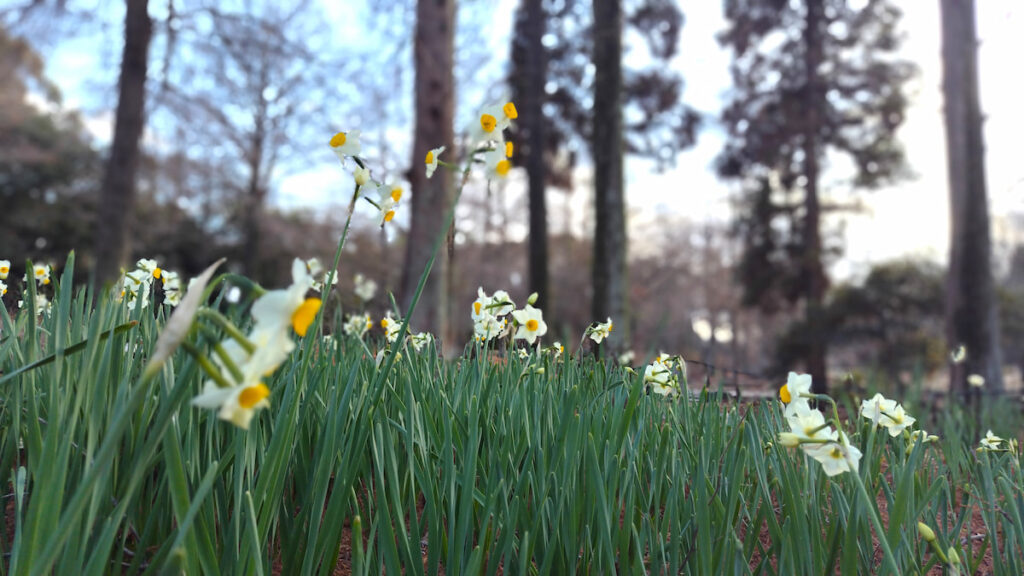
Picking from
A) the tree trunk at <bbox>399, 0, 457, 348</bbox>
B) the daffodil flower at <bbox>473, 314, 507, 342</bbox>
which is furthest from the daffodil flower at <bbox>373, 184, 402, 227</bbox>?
the tree trunk at <bbox>399, 0, 457, 348</bbox>

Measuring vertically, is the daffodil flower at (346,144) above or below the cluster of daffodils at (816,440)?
above

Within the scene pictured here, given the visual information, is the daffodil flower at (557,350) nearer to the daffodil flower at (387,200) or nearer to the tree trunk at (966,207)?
the daffodil flower at (387,200)

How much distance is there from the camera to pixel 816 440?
99 cm

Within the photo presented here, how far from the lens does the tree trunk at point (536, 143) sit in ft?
35.9

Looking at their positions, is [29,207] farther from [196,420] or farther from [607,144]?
[196,420]

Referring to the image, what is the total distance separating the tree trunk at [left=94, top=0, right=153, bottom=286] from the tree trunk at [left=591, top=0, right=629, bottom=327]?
480cm

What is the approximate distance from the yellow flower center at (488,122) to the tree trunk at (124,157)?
6144mm

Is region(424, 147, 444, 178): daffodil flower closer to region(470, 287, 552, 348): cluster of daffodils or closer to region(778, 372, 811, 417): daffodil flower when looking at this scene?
region(470, 287, 552, 348): cluster of daffodils

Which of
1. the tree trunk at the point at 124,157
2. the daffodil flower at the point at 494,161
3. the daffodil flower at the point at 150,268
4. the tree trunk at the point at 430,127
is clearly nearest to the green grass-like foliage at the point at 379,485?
the daffodil flower at the point at 150,268

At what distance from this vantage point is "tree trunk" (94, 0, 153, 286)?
642 centimetres

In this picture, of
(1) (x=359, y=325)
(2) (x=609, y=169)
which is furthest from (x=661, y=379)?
(2) (x=609, y=169)

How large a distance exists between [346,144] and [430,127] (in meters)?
5.73

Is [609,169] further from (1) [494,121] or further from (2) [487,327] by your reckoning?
(1) [494,121]

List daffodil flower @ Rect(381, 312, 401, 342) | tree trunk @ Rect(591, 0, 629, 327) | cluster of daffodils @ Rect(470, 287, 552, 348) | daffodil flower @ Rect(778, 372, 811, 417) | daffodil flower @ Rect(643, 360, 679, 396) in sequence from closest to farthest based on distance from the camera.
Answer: daffodil flower @ Rect(778, 372, 811, 417), daffodil flower @ Rect(643, 360, 679, 396), cluster of daffodils @ Rect(470, 287, 552, 348), daffodil flower @ Rect(381, 312, 401, 342), tree trunk @ Rect(591, 0, 629, 327)
